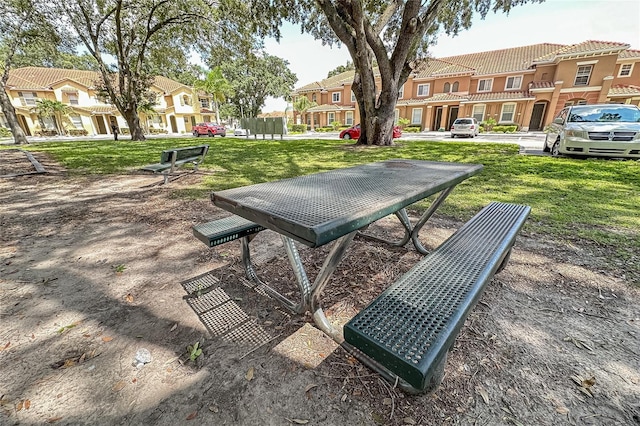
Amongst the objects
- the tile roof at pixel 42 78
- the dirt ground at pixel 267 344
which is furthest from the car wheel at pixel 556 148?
the tile roof at pixel 42 78

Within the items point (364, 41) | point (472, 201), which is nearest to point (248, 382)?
point (472, 201)

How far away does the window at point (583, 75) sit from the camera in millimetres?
22934

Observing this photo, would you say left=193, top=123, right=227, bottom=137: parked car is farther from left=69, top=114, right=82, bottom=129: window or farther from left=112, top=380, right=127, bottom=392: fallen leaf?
left=112, top=380, right=127, bottom=392: fallen leaf

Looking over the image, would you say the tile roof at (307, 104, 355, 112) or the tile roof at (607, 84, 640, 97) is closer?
the tile roof at (607, 84, 640, 97)

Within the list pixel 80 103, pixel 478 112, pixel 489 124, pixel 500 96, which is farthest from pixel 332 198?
pixel 80 103

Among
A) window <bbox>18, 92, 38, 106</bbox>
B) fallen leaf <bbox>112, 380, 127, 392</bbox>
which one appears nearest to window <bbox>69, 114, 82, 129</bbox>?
window <bbox>18, 92, 38, 106</bbox>

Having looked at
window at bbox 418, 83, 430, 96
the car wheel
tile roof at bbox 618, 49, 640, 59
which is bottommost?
the car wheel

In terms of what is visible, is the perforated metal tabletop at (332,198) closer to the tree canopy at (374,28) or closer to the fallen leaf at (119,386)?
the fallen leaf at (119,386)

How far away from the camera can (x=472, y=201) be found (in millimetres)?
4336

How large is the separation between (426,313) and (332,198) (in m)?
0.83

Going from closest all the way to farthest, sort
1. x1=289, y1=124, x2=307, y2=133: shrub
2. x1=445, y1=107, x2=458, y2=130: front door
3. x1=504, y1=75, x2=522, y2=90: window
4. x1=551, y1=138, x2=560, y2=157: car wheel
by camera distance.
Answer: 1. x1=551, y1=138, x2=560, y2=157: car wheel
2. x1=504, y1=75, x2=522, y2=90: window
3. x1=445, y1=107, x2=458, y2=130: front door
4. x1=289, y1=124, x2=307, y2=133: shrub

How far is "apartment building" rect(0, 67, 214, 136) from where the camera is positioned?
101 feet

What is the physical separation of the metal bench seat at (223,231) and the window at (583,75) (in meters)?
33.0

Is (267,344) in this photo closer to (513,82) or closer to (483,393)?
(483,393)
